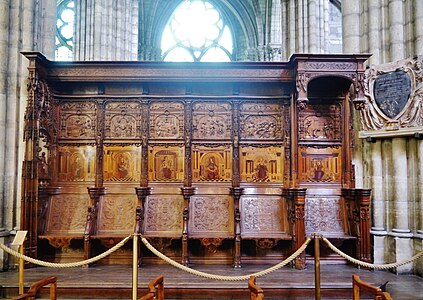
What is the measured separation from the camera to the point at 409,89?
6578 millimetres

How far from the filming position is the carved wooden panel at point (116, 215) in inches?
273

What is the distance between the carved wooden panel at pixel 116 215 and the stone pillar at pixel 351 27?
4750 millimetres

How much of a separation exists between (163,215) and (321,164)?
9.65 feet

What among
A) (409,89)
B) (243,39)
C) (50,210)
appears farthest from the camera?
(243,39)

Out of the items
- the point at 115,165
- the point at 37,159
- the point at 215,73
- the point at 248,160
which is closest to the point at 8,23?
the point at 37,159

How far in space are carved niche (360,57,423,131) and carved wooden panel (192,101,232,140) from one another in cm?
235

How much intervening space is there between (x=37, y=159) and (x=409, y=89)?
20.3 feet

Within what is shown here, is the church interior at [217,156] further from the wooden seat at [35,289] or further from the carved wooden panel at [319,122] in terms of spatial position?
the wooden seat at [35,289]

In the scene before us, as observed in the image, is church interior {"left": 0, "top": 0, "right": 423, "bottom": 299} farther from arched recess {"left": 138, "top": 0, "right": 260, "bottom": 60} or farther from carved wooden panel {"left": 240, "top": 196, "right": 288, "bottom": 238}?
arched recess {"left": 138, "top": 0, "right": 260, "bottom": 60}

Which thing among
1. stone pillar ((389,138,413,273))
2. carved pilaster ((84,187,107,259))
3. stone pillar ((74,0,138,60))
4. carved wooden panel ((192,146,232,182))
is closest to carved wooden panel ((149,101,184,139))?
carved wooden panel ((192,146,232,182))

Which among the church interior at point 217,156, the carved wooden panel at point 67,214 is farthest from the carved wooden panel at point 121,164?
the carved wooden panel at point 67,214

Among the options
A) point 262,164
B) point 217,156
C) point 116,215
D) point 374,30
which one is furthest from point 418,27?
point 116,215

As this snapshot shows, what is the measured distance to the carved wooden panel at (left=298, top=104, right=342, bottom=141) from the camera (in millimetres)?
7309

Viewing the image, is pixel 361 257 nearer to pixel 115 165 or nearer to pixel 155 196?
pixel 155 196
